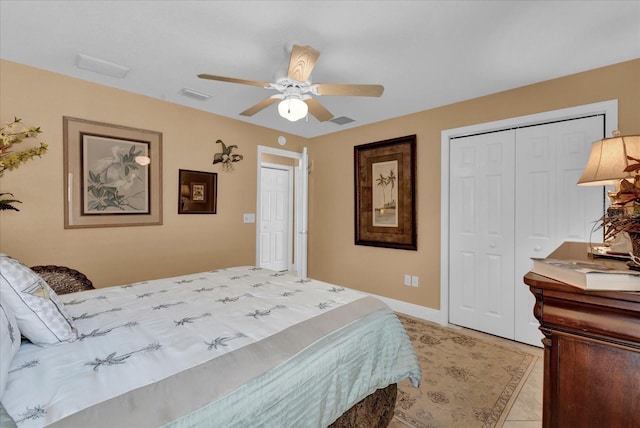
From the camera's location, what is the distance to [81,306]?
1.57m

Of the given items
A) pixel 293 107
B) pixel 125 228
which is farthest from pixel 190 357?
pixel 125 228

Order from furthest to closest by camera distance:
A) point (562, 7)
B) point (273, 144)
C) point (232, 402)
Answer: point (273, 144) → point (562, 7) → point (232, 402)

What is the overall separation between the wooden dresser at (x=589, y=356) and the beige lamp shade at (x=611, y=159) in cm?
95

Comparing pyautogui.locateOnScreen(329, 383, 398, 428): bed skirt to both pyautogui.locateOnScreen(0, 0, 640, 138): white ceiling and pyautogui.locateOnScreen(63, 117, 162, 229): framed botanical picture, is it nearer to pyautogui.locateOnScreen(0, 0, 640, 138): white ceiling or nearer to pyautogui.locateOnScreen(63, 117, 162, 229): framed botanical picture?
pyautogui.locateOnScreen(0, 0, 640, 138): white ceiling

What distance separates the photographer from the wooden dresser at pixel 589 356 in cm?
68

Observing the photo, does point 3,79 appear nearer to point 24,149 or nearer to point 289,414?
point 24,149

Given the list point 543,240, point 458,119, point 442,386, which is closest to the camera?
point 442,386

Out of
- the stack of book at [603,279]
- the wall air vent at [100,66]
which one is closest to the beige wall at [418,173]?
the stack of book at [603,279]

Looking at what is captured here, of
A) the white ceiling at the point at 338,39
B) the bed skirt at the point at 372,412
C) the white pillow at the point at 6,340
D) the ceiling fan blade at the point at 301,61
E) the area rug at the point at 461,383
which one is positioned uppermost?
the white ceiling at the point at 338,39

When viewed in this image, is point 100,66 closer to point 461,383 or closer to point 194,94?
point 194,94

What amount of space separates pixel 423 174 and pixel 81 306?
3246 millimetres

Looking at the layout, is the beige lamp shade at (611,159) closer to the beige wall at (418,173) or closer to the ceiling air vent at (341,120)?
the beige wall at (418,173)

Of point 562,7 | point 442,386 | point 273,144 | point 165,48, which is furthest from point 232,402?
point 273,144

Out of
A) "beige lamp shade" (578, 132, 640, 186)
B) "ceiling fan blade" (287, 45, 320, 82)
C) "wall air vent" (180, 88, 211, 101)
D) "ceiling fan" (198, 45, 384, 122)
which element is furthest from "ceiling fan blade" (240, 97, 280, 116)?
"beige lamp shade" (578, 132, 640, 186)
